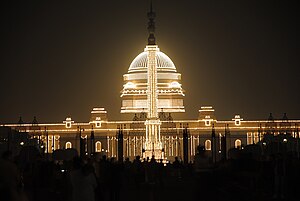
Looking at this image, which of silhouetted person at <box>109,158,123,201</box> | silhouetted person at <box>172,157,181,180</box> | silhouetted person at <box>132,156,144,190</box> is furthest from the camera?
silhouetted person at <box>172,157,181,180</box>

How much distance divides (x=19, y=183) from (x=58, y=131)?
417 feet

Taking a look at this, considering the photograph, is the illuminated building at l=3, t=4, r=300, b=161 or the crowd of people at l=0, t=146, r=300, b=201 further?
the illuminated building at l=3, t=4, r=300, b=161

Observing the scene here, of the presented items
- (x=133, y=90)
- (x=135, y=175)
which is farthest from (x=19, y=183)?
(x=133, y=90)

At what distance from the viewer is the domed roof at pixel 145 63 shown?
189750mm

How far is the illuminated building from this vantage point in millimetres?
106875

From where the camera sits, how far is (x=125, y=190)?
46094 mm

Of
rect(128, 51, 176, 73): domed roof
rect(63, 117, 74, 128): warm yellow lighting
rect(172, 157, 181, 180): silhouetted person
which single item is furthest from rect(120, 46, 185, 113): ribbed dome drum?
rect(172, 157, 181, 180): silhouetted person

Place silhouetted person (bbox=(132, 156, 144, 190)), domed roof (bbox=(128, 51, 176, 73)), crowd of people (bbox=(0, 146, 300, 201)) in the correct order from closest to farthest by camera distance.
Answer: crowd of people (bbox=(0, 146, 300, 201)) < silhouetted person (bbox=(132, 156, 144, 190)) < domed roof (bbox=(128, 51, 176, 73))

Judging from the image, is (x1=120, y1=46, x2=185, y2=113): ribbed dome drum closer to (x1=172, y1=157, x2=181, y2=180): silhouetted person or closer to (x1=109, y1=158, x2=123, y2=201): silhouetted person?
(x1=172, y1=157, x2=181, y2=180): silhouetted person

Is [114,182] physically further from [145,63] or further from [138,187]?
[145,63]

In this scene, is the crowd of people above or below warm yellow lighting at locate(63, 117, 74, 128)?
below

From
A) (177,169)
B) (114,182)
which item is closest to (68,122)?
(177,169)

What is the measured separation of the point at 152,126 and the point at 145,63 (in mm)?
66704

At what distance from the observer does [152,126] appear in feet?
401
